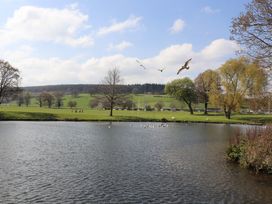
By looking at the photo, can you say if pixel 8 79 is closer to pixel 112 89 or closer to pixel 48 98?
pixel 112 89

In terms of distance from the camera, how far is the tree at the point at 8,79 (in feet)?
293

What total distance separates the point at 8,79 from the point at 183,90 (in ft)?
190

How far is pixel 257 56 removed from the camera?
88.8 ft

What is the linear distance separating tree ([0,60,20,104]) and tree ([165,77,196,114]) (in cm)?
5499

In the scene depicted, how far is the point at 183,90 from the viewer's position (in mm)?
125188

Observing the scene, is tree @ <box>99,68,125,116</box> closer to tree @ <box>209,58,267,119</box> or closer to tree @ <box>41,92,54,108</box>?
tree @ <box>209,58,267,119</box>

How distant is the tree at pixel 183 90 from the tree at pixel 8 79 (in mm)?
54988

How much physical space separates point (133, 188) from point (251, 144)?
414 inches

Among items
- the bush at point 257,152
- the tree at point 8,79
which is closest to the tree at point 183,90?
the tree at point 8,79

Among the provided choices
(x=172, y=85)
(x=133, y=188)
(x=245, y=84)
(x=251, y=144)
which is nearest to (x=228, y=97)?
(x=245, y=84)

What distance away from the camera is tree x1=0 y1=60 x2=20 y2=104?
8938cm

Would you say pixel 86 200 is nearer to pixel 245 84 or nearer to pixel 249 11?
pixel 249 11

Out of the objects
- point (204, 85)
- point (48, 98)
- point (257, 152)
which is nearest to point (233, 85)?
point (204, 85)

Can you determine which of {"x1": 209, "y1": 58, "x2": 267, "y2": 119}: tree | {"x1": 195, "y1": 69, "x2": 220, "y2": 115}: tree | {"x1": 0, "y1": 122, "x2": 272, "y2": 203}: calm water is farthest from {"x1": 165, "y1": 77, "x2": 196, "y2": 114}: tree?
{"x1": 0, "y1": 122, "x2": 272, "y2": 203}: calm water
